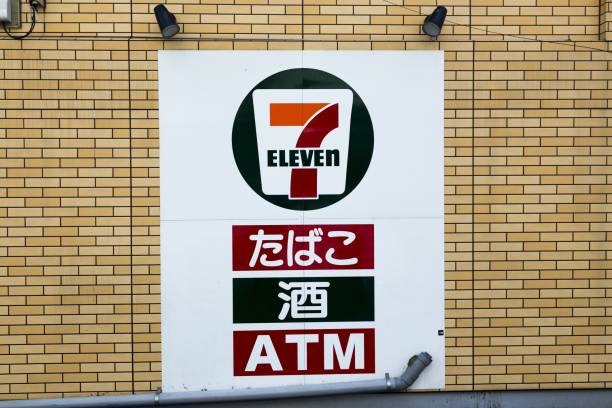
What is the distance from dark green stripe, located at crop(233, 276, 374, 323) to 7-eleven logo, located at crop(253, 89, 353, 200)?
2.16 ft

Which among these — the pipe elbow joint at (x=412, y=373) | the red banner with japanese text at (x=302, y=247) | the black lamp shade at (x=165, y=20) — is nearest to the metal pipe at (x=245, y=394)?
the pipe elbow joint at (x=412, y=373)

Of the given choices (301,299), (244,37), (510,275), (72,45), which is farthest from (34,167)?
(510,275)

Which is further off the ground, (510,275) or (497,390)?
(510,275)

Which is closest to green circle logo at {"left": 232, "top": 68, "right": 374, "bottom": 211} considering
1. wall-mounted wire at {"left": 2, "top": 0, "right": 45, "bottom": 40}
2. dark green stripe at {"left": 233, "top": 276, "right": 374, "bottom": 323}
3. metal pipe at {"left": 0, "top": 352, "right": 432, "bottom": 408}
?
dark green stripe at {"left": 233, "top": 276, "right": 374, "bottom": 323}

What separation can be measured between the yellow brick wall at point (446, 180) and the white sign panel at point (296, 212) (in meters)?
0.14

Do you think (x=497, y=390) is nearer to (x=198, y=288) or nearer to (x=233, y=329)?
(x=233, y=329)

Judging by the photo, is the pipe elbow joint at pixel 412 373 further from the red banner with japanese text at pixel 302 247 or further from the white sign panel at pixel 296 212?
the red banner with japanese text at pixel 302 247

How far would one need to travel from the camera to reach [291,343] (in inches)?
179

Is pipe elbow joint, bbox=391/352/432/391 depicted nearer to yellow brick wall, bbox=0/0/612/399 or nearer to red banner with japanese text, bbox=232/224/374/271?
yellow brick wall, bbox=0/0/612/399

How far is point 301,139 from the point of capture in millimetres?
4520

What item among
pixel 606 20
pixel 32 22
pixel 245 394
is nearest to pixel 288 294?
pixel 245 394

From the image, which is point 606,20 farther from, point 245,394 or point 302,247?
point 245,394

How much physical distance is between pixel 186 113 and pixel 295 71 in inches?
33.4

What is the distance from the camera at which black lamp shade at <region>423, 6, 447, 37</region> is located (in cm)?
435
